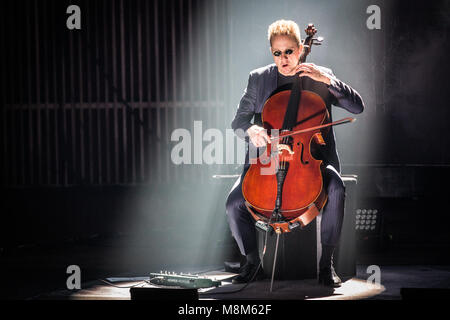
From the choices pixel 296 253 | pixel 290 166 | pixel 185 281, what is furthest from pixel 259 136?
pixel 185 281

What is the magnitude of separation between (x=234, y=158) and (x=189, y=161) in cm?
52

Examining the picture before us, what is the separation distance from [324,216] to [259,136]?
2.05 ft

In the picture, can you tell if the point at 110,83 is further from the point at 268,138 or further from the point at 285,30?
the point at 268,138

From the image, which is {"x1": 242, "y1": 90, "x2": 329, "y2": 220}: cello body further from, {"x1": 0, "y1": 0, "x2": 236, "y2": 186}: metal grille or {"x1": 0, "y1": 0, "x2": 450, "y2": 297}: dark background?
{"x1": 0, "y1": 0, "x2": 236, "y2": 186}: metal grille

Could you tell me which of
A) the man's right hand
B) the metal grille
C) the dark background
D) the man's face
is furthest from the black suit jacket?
the metal grille

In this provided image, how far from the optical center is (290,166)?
3475mm

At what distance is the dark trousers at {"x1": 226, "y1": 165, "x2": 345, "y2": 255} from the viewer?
3.72 meters

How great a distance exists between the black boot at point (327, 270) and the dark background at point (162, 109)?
2758mm

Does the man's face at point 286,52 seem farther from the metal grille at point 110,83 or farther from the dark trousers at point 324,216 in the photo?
the metal grille at point 110,83

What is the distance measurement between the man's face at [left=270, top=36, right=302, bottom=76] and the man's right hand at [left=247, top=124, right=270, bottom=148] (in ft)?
1.43

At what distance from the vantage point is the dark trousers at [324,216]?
146 inches

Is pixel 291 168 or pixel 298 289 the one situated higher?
pixel 291 168
